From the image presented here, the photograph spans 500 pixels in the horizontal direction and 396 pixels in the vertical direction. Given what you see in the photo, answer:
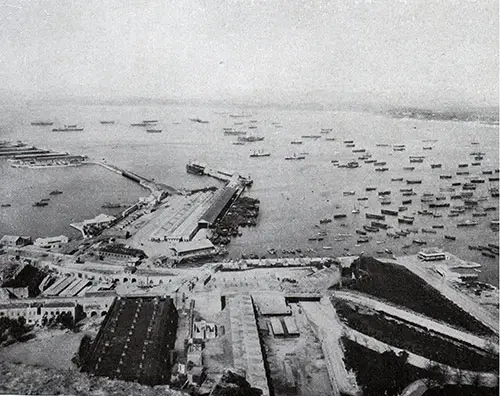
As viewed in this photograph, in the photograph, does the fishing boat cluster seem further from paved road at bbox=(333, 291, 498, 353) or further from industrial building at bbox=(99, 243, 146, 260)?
industrial building at bbox=(99, 243, 146, 260)

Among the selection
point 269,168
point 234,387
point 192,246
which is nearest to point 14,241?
point 192,246

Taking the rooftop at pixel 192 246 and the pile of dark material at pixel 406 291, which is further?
the rooftop at pixel 192 246

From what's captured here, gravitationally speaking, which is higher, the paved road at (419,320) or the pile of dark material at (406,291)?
the pile of dark material at (406,291)

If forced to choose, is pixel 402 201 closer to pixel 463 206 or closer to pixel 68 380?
pixel 463 206

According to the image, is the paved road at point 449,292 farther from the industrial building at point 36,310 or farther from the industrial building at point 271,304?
the industrial building at point 36,310

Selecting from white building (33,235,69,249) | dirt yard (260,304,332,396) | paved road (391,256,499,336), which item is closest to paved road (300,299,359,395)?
dirt yard (260,304,332,396)

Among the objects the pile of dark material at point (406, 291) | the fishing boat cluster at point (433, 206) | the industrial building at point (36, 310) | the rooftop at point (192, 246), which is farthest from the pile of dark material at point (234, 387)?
the fishing boat cluster at point (433, 206)
